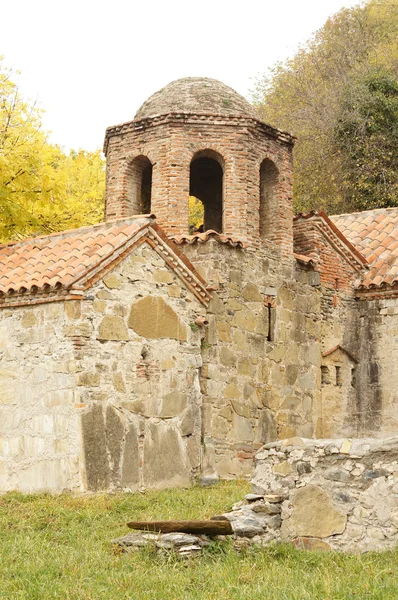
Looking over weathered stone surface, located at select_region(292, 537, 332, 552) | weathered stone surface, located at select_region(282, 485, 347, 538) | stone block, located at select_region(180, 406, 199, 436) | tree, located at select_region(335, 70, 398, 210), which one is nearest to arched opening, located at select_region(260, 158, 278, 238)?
stone block, located at select_region(180, 406, 199, 436)

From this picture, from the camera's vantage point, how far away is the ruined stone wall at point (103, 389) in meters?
10.4

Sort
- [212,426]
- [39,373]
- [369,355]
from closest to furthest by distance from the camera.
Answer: [39,373] → [212,426] → [369,355]

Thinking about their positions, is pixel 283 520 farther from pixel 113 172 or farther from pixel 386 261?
pixel 386 261

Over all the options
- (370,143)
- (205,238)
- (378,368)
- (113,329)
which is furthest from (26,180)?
(370,143)

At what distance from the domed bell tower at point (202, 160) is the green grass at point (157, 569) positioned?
6141 millimetres

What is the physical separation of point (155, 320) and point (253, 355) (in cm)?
255

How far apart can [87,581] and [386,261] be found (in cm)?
1126

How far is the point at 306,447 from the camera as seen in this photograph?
24.1 ft

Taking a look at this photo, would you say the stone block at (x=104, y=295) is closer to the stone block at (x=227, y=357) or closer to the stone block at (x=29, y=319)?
the stone block at (x=29, y=319)

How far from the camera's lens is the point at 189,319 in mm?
12062

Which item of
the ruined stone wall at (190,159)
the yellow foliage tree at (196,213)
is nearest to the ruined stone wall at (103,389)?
the ruined stone wall at (190,159)

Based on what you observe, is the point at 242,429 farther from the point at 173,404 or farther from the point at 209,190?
the point at 209,190

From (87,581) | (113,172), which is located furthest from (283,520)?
(113,172)

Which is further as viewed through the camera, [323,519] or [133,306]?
[133,306]
